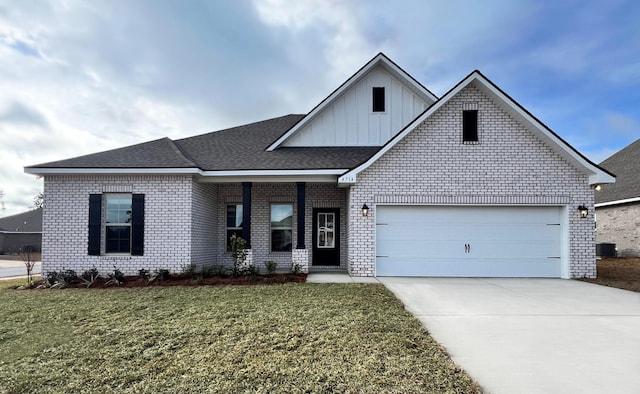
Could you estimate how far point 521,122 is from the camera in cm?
1004

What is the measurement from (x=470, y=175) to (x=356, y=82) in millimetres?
5138

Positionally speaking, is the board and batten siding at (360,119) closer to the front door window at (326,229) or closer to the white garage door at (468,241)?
the front door window at (326,229)

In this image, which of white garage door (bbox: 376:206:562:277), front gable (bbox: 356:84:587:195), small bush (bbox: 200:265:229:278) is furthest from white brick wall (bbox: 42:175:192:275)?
white garage door (bbox: 376:206:562:277)

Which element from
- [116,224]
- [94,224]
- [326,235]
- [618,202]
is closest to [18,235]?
[94,224]

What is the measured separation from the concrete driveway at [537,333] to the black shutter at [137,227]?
6968mm

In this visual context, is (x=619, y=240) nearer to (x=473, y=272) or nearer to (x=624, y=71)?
(x=624, y=71)

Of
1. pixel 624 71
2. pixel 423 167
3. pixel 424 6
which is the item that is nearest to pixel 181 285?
pixel 423 167

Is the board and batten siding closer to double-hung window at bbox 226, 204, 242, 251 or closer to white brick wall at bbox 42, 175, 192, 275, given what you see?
double-hung window at bbox 226, 204, 242, 251

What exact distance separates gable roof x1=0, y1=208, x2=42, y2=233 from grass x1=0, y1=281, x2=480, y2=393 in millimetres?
34346

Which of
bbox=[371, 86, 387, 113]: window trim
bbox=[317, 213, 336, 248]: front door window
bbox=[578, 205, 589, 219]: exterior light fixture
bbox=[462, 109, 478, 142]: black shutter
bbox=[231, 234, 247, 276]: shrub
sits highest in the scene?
bbox=[371, 86, 387, 113]: window trim

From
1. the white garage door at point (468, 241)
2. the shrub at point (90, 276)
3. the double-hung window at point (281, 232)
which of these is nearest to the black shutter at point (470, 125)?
the white garage door at point (468, 241)

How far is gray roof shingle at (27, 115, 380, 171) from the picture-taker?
1021 centimetres

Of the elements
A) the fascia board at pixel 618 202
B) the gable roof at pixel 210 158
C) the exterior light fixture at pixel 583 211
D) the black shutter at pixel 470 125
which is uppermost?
the black shutter at pixel 470 125

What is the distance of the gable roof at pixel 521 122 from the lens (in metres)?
9.66
